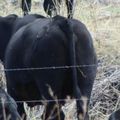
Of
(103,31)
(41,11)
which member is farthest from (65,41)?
(41,11)

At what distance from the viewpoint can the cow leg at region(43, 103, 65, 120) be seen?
17.8ft

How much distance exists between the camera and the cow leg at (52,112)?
5422mm

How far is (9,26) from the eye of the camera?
21.2 ft

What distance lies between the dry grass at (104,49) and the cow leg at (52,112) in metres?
1.41

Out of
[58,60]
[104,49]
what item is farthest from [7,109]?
[104,49]

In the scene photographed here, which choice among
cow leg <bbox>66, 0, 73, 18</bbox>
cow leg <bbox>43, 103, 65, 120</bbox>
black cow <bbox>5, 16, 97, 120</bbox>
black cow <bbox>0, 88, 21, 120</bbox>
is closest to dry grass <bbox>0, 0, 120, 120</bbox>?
cow leg <bbox>66, 0, 73, 18</bbox>

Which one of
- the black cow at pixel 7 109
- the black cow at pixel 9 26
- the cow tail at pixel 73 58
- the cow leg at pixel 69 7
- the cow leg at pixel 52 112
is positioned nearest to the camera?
the black cow at pixel 7 109

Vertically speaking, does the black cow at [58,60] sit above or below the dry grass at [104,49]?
above

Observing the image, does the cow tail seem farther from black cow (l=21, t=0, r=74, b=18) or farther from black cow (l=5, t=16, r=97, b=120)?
black cow (l=21, t=0, r=74, b=18)

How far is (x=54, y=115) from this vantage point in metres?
5.54

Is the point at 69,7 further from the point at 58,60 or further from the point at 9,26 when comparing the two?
the point at 58,60

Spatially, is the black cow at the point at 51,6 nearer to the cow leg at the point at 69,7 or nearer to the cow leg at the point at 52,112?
the cow leg at the point at 69,7

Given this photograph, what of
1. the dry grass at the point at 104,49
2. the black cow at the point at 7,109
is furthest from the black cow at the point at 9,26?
the black cow at the point at 7,109

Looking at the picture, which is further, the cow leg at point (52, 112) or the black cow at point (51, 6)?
the black cow at point (51, 6)
